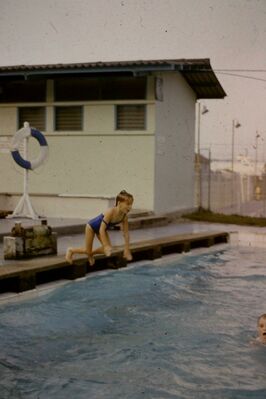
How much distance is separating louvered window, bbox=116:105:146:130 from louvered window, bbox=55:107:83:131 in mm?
1240

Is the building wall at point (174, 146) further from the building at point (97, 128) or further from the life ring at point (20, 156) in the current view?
the life ring at point (20, 156)

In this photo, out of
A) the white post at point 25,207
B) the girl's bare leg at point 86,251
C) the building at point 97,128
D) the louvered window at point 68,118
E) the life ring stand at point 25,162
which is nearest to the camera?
the girl's bare leg at point 86,251

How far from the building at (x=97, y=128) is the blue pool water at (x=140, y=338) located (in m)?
6.66

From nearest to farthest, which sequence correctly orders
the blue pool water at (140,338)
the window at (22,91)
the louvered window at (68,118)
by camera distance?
the blue pool water at (140,338) → the louvered window at (68,118) → the window at (22,91)

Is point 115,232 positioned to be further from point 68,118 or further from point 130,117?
point 68,118

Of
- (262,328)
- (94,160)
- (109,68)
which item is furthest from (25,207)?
(262,328)

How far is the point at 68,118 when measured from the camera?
19.6 meters

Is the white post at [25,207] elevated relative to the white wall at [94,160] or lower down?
lower down

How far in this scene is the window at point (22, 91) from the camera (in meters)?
19.7

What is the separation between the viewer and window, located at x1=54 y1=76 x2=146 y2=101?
1877 centimetres

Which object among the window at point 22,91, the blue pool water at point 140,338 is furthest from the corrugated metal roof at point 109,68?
the blue pool water at point 140,338

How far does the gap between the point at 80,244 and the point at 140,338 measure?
16.1ft

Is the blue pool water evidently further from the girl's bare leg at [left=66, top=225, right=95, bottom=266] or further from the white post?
the white post

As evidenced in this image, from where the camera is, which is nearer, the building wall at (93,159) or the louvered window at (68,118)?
the building wall at (93,159)
